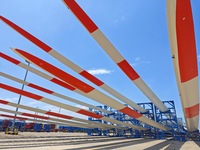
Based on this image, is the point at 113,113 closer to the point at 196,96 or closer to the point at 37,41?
the point at 196,96

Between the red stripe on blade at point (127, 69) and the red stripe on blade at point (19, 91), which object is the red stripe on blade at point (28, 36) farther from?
the red stripe on blade at point (19, 91)

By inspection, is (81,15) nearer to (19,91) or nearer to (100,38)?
(100,38)

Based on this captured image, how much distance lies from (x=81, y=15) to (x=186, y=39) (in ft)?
8.26

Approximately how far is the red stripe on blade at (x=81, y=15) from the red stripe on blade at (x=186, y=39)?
2028mm

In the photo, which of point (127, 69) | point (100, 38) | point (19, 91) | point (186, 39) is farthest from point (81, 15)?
point (19, 91)

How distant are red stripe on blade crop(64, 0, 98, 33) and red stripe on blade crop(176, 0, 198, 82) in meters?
2.03

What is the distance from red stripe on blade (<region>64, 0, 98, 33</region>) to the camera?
148 inches

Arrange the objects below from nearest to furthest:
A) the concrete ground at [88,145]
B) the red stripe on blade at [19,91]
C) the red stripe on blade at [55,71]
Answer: the red stripe on blade at [55,71] → the red stripe on blade at [19,91] → the concrete ground at [88,145]

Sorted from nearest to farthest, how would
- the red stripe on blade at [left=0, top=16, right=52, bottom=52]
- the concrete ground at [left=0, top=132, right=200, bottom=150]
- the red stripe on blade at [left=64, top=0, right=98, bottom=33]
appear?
the red stripe on blade at [left=64, top=0, right=98, bottom=33] → the red stripe on blade at [left=0, top=16, right=52, bottom=52] → the concrete ground at [left=0, top=132, right=200, bottom=150]

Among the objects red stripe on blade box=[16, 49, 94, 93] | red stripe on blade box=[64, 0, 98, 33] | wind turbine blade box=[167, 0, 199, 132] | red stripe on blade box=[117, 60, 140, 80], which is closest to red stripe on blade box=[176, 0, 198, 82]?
wind turbine blade box=[167, 0, 199, 132]

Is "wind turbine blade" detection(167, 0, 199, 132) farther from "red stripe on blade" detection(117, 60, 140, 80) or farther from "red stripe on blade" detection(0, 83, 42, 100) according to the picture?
"red stripe on blade" detection(0, 83, 42, 100)

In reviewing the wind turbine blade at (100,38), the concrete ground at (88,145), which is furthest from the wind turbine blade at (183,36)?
the concrete ground at (88,145)

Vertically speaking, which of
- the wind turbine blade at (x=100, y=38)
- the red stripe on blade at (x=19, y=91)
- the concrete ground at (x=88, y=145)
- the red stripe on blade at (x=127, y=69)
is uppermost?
the wind turbine blade at (x=100, y=38)

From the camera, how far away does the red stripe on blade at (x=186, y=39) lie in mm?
3215
